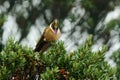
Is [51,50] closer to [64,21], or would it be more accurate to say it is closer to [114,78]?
[114,78]

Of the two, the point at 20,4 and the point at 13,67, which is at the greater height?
the point at 20,4

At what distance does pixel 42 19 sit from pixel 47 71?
12.1 m

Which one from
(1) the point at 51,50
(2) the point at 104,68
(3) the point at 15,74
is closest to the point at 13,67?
(3) the point at 15,74

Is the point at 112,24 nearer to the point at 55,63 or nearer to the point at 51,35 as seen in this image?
the point at 51,35

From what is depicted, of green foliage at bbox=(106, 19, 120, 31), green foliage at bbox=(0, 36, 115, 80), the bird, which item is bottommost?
green foliage at bbox=(0, 36, 115, 80)

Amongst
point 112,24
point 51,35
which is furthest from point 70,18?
point 51,35

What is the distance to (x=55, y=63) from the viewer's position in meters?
6.24

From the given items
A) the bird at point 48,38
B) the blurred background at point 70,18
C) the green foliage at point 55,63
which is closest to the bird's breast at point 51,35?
the bird at point 48,38

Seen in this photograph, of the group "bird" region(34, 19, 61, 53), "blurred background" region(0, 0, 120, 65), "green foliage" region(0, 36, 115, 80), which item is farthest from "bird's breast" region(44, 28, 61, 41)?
"blurred background" region(0, 0, 120, 65)

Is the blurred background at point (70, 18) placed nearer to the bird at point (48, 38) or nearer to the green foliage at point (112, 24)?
the green foliage at point (112, 24)

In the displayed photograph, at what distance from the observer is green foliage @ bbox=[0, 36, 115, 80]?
6.09 m

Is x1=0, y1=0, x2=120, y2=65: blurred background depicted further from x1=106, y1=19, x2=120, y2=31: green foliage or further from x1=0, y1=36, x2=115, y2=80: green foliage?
x1=0, y1=36, x2=115, y2=80: green foliage

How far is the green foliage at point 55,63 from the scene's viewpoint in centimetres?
609

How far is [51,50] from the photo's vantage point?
20.8 ft
